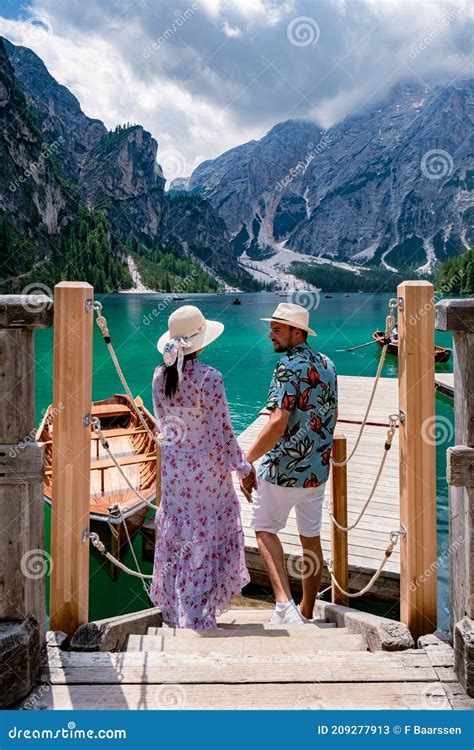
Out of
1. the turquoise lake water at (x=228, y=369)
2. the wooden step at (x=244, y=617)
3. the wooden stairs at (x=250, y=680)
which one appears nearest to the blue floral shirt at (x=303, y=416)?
the wooden stairs at (x=250, y=680)

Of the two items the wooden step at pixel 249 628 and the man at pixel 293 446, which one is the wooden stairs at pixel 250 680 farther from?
the man at pixel 293 446

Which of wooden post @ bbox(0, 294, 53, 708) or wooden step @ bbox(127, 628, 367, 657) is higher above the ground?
wooden post @ bbox(0, 294, 53, 708)

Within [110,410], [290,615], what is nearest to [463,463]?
[290,615]

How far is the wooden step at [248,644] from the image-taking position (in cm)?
273

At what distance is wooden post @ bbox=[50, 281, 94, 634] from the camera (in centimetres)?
273

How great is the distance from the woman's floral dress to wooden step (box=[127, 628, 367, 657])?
35 cm

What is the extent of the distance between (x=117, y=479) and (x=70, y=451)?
5332 millimetres

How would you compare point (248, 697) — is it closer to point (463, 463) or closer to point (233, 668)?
point (233, 668)

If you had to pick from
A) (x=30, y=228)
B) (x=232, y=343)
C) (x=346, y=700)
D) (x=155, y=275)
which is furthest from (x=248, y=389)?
(x=155, y=275)

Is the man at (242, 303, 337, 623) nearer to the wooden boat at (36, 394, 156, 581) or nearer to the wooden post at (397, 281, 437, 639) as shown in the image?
the wooden post at (397, 281, 437, 639)

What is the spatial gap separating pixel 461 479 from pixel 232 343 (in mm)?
43942

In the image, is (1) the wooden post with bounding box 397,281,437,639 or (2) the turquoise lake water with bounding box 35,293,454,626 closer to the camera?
(1) the wooden post with bounding box 397,281,437,639

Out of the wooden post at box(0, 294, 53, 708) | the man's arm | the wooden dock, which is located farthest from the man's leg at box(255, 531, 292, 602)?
the wooden dock

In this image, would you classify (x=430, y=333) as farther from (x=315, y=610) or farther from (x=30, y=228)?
(x=30, y=228)
